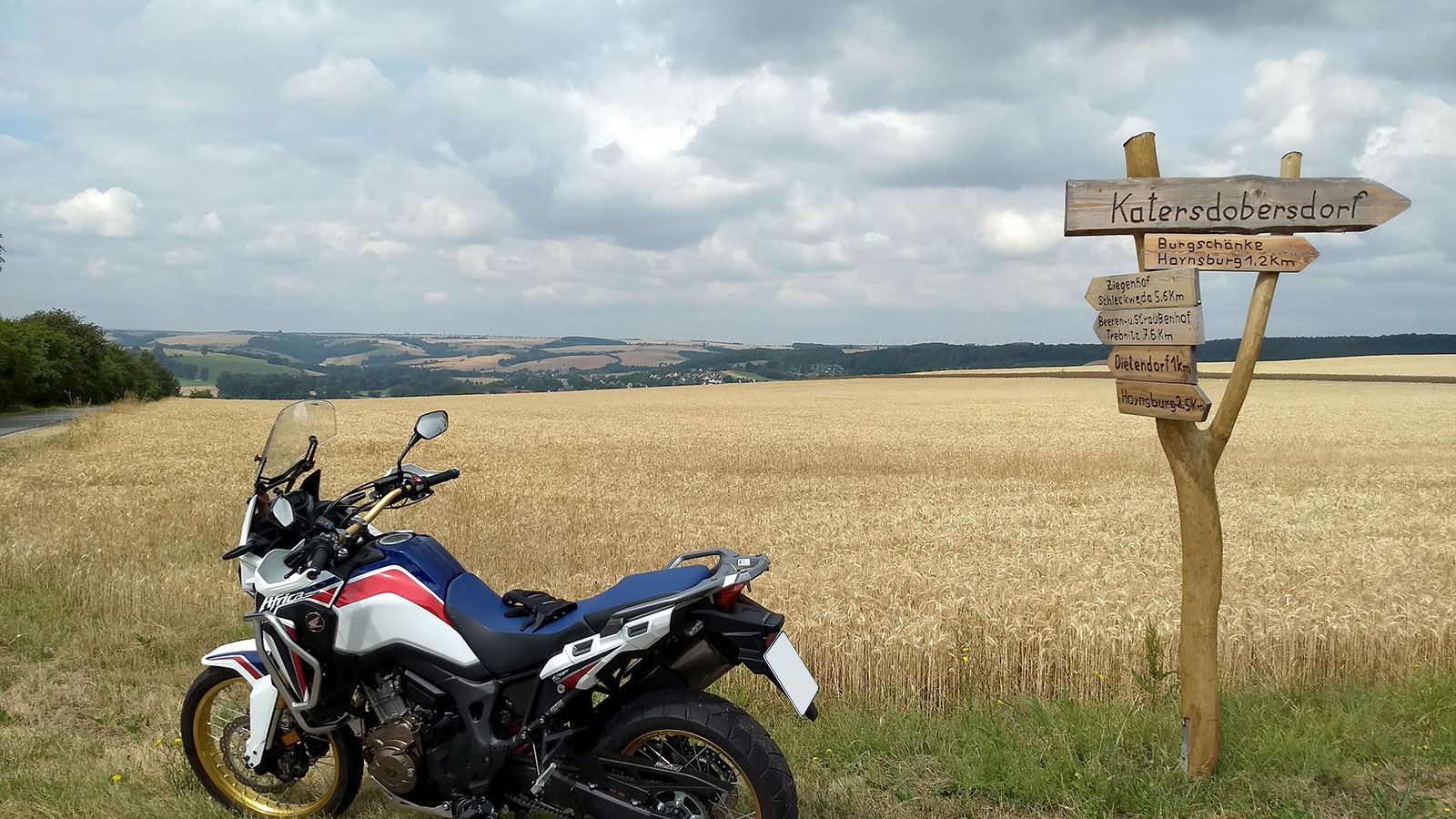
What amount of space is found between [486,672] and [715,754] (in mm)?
1017

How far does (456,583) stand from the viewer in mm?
3861

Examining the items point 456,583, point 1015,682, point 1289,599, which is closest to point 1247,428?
point 1289,599

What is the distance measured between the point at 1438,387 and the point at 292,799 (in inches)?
2476

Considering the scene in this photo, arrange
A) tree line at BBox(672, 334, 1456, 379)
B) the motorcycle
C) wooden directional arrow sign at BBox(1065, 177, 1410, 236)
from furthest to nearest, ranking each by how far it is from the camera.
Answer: tree line at BBox(672, 334, 1456, 379) → wooden directional arrow sign at BBox(1065, 177, 1410, 236) → the motorcycle

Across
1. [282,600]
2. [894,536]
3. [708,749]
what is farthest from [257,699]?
[894,536]

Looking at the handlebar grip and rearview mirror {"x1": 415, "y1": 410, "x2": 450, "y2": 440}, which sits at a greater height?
rearview mirror {"x1": 415, "y1": 410, "x2": 450, "y2": 440}

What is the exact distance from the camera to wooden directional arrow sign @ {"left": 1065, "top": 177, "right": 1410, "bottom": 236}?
4211 mm

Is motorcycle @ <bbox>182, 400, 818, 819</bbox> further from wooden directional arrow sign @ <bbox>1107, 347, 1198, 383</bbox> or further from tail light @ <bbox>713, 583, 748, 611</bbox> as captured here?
wooden directional arrow sign @ <bbox>1107, 347, 1198, 383</bbox>

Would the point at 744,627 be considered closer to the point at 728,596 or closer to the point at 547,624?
the point at 728,596

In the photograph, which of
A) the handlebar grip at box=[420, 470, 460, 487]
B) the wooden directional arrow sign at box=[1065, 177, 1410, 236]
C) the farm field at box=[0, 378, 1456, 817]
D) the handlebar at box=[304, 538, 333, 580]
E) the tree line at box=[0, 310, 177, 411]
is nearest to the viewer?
the handlebar at box=[304, 538, 333, 580]

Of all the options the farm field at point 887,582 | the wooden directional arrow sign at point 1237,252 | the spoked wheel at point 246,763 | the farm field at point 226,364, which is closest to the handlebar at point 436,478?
the spoked wheel at point 246,763

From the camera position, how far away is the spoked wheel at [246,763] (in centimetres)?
425

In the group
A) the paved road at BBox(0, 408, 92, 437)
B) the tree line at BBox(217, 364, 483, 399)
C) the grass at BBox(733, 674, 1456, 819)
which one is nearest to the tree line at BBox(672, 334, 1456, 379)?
the tree line at BBox(217, 364, 483, 399)

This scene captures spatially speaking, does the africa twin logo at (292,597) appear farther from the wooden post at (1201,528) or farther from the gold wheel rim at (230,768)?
the wooden post at (1201,528)
